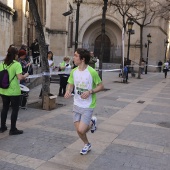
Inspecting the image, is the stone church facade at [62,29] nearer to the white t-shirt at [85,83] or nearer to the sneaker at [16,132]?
the sneaker at [16,132]

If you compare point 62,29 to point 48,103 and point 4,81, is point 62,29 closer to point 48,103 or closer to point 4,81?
point 48,103

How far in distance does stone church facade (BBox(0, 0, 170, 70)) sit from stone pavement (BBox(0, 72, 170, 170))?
746 cm

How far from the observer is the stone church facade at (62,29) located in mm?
15109

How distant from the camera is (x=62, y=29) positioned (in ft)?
87.4

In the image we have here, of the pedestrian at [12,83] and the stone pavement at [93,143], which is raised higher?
the pedestrian at [12,83]

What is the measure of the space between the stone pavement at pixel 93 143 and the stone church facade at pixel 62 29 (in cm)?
746

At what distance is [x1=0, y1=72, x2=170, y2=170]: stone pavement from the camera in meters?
4.76

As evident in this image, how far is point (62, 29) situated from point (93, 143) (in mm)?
21837

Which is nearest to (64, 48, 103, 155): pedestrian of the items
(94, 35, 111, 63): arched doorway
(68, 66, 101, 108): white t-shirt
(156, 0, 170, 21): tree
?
(68, 66, 101, 108): white t-shirt

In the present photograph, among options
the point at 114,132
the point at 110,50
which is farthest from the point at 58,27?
the point at 114,132

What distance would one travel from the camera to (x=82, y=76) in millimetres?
4855

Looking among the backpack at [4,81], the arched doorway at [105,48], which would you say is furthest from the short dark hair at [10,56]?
the arched doorway at [105,48]

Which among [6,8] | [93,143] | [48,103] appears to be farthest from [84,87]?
[6,8]

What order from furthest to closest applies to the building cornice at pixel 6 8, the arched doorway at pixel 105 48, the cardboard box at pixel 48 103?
the arched doorway at pixel 105 48
the building cornice at pixel 6 8
the cardboard box at pixel 48 103
